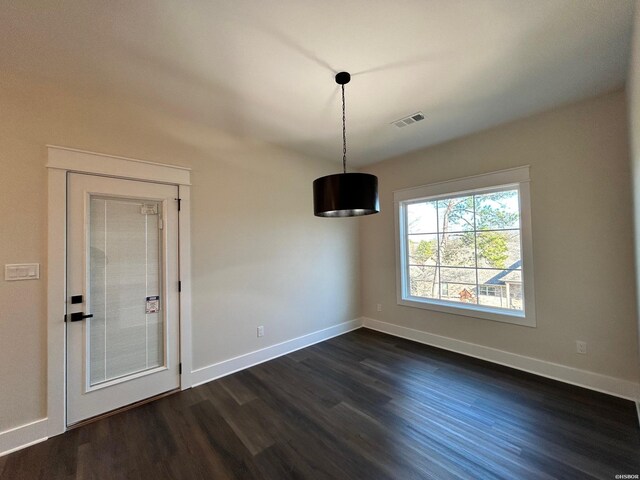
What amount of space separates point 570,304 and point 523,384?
96 centimetres

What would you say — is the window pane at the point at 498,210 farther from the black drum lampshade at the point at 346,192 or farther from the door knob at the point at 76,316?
the door knob at the point at 76,316

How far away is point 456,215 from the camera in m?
3.65

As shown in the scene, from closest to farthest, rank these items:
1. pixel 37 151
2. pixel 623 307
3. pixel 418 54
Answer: pixel 418 54 → pixel 37 151 → pixel 623 307

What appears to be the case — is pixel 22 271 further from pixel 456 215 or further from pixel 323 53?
Result: pixel 456 215

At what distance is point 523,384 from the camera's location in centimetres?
268

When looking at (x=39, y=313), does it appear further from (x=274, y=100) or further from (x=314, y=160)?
(x=314, y=160)

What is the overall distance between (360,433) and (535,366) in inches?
88.6

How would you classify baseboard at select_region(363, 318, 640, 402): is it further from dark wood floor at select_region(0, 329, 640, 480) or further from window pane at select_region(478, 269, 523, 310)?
window pane at select_region(478, 269, 523, 310)

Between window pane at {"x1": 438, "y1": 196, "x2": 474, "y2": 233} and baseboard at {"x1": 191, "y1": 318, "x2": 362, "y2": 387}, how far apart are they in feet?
7.31

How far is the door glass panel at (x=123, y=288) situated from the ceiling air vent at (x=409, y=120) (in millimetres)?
2782

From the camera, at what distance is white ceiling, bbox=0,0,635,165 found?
1.59 metres

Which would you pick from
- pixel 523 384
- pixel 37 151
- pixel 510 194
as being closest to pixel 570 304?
pixel 523 384

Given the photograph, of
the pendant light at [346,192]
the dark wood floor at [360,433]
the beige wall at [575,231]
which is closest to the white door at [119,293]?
the dark wood floor at [360,433]

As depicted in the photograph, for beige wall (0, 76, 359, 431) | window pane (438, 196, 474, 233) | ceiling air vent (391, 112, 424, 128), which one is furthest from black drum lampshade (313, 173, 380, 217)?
window pane (438, 196, 474, 233)
